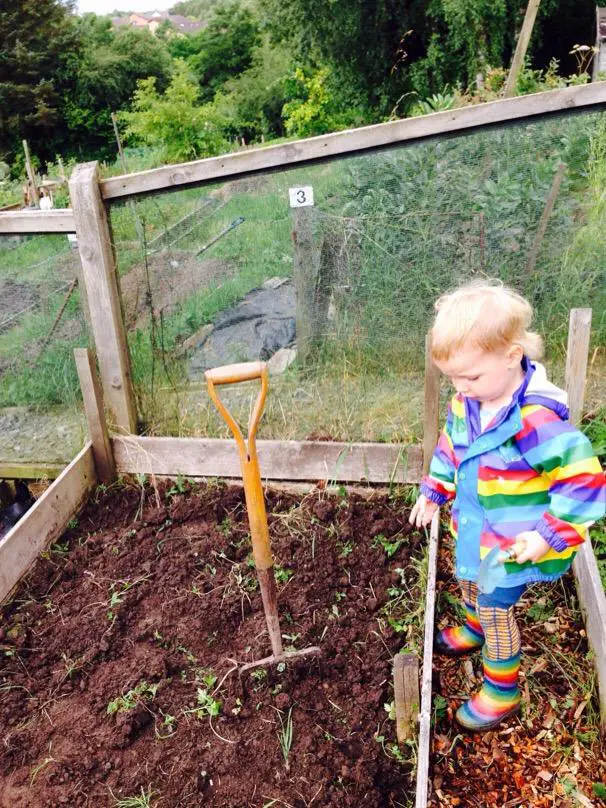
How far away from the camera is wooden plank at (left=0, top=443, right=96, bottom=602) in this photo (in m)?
2.83

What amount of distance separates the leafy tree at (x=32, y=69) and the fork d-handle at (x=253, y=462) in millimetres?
29742

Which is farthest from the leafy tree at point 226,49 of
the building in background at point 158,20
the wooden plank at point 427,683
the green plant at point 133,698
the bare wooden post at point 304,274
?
the building in background at point 158,20

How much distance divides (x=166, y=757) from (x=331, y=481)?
1.60 m

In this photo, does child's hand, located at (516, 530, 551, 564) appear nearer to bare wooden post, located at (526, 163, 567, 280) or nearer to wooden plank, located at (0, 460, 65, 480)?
bare wooden post, located at (526, 163, 567, 280)

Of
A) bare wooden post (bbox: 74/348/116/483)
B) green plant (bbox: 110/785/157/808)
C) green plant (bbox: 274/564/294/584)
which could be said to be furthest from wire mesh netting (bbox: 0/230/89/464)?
green plant (bbox: 110/785/157/808)

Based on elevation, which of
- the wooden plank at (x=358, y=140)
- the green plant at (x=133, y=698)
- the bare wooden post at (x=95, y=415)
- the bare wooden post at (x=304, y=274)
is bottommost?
the green plant at (x=133, y=698)

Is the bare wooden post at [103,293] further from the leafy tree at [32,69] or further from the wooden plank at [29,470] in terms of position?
the leafy tree at [32,69]

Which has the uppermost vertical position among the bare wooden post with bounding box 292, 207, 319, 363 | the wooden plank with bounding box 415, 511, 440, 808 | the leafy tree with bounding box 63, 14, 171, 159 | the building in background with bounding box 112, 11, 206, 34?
the building in background with bounding box 112, 11, 206, 34

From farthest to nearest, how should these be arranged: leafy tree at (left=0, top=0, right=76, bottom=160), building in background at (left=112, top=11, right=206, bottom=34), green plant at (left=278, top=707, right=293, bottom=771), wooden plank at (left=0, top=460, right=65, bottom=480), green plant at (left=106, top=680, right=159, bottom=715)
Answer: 1. building in background at (left=112, top=11, right=206, bottom=34)
2. leafy tree at (left=0, top=0, right=76, bottom=160)
3. wooden plank at (left=0, top=460, right=65, bottom=480)
4. green plant at (left=106, top=680, right=159, bottom=715)
5. green plant at (left=278, top=707, right=293, bottom=771)

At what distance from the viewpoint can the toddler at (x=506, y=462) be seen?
1749 mm

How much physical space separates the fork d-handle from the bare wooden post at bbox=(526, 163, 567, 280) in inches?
73.3

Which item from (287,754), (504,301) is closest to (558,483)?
(504,301)

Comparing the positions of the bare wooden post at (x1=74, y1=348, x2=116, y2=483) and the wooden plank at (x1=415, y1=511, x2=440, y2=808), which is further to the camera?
the bare wooden post at (x1=74, y1=348, x2=116, y2=483)

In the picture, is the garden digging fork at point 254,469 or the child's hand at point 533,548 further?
the garden digging fork at point 254,469
